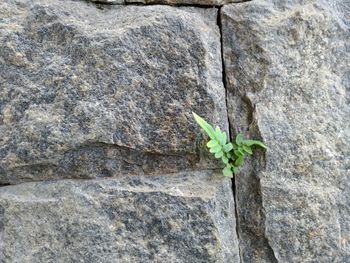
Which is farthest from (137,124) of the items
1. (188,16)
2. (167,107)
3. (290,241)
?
(290,241)

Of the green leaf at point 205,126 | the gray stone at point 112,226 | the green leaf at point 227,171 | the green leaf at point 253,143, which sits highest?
the green leaf at point 205,126

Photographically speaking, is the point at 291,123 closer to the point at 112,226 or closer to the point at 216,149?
the point at 216,149

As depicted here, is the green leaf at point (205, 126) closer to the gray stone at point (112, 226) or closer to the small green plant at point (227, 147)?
the small green plant at point (227, 147)

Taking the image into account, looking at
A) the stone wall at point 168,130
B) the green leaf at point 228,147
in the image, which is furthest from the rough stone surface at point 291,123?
the green leaf at point 228,147

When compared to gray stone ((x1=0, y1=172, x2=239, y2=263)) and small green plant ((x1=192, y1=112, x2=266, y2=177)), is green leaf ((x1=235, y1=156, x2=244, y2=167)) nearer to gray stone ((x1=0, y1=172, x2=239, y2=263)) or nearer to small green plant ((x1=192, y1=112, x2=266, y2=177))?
small green plant ((x1=192, y1=112, x2=266, y2=177))

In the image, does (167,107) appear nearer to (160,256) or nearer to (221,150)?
(221,150)
